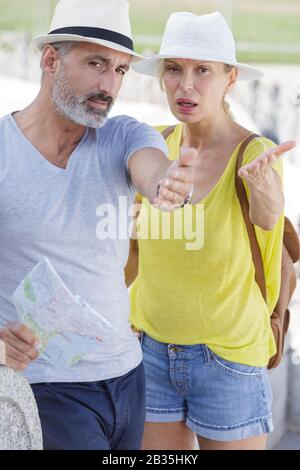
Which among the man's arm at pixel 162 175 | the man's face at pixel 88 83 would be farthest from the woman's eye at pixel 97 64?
the man's arm at pixel 162 175

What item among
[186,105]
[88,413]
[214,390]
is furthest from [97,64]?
[214,390]

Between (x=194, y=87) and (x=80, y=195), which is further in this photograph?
(x=194, y=87)

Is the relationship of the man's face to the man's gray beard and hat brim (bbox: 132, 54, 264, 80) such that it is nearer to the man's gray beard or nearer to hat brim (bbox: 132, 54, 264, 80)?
the man's gray beard

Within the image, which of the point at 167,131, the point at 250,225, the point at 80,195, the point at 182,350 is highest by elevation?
the point at 167,131

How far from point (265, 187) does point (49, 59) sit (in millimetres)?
679

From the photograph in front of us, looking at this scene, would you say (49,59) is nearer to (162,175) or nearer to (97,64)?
(97,64)

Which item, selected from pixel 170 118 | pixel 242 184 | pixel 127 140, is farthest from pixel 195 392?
pixel 170 118

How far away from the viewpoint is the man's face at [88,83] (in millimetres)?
2439

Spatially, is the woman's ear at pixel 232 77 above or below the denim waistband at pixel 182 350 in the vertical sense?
above

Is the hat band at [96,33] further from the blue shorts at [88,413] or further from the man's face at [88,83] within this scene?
the blue shorts at [88,413]

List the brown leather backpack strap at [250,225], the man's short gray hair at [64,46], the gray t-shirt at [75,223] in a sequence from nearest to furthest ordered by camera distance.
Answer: the gray t-shirt at [75,223] → the man's short gray hair at [64,46] → the brown leather backpack strap at [250,225]

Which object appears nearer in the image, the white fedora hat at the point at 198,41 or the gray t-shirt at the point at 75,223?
the gray t-shirt at the point at 75,223

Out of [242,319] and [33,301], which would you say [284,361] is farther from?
[33,301]

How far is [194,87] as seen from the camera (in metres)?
2.92
